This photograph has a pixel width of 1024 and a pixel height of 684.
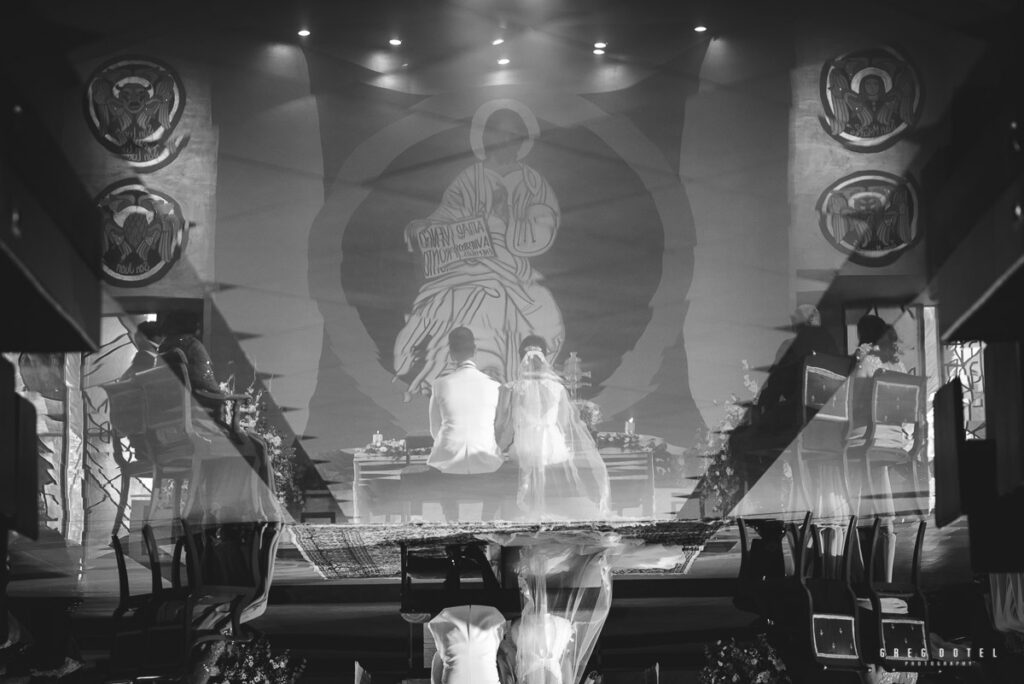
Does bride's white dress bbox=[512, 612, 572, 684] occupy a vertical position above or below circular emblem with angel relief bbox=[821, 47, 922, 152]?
below

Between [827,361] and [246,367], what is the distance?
512 centimetres

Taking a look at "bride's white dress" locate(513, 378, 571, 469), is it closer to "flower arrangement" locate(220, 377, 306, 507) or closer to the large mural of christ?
the large mural of christ

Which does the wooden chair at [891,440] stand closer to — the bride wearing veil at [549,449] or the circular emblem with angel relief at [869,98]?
the circular emblem with angel relief at [869,98]

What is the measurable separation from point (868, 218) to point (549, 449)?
11.5 feet

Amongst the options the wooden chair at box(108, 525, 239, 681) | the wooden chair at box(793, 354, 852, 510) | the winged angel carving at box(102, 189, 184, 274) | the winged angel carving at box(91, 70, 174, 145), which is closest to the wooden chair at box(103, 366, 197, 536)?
the wooden chair at box(108, 525, 239, 681)

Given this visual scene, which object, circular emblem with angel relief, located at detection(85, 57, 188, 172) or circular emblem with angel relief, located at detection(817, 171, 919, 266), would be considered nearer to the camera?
circular emblem with angel relief, located at detection(85, 57, 188, 172)

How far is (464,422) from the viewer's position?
1044cm

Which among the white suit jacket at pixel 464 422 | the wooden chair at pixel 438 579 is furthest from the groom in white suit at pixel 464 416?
the wooden chair at pixel 438 579

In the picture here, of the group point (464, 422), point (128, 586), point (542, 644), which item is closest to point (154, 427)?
point (128, 586)

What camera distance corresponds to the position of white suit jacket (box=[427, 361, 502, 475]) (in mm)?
10297

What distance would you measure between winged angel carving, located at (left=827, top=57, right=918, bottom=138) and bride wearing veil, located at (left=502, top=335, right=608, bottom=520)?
334 cm

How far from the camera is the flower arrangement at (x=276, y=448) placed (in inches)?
399

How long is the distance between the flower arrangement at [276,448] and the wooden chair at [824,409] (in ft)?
14.4

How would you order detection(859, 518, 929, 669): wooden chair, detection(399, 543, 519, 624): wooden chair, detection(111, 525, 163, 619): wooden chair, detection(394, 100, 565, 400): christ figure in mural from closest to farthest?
detection(399, 543, 519, 624): wooden chair, detection(859, 518, 929, 669): wooden chair, detection(111, 525, 163, 619): wooden chair, detection(394, 100, 565, 400): christ figure in mural
